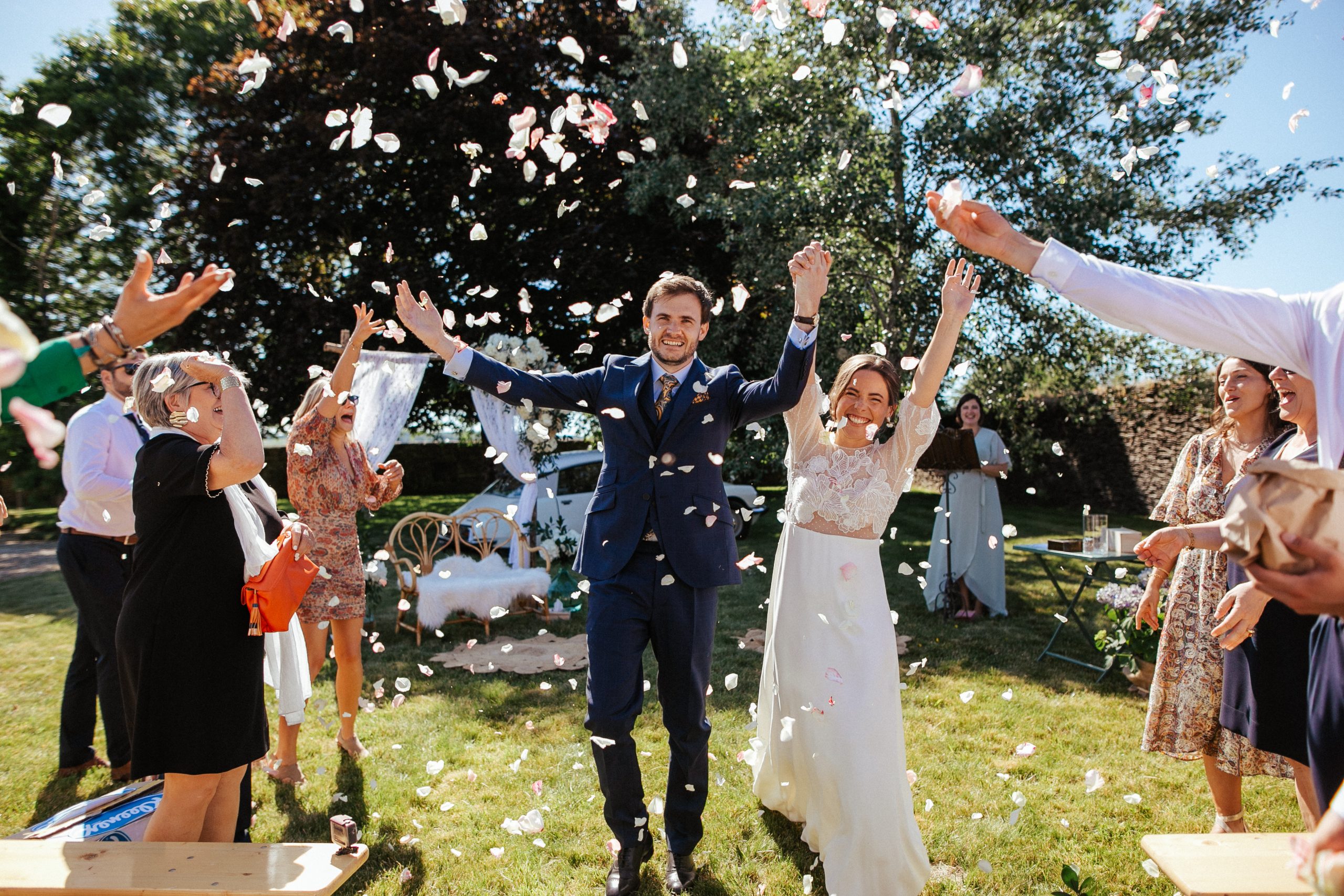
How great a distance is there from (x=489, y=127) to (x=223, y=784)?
35.2 feet

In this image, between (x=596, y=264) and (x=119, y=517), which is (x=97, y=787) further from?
(x=596, y=264)

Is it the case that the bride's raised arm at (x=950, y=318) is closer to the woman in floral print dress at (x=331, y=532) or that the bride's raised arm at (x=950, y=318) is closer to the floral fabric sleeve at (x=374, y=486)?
the woman in floral print dress at (x=331, y=532)

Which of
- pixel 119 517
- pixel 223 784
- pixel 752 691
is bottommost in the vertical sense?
pixel 752 691

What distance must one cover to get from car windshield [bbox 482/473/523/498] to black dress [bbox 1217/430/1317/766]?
9.16 metres

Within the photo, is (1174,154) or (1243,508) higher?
(1174,154)

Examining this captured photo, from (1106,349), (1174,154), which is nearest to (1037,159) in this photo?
(1174,154)

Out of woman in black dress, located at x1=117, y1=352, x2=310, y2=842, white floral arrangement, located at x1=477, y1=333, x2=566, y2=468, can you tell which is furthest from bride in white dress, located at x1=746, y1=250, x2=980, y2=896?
white floral arrangement, located at x1=477, y1=333, x2=566, y2=468

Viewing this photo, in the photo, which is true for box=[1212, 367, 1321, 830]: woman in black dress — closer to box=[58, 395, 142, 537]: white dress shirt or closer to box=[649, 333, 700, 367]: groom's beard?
box=[649, 333, 700, 367]: groom's beard

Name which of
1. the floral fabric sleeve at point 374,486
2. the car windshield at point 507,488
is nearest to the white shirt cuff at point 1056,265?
the floral fabric sleeve at point 374,486

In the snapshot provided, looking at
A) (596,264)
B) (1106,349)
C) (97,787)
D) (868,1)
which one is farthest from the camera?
(596,264)

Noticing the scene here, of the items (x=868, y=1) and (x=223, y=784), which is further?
(x=868, y=1)

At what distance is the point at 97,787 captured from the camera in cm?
414

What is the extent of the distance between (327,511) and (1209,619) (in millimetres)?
4206

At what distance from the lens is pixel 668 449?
3170 mm
